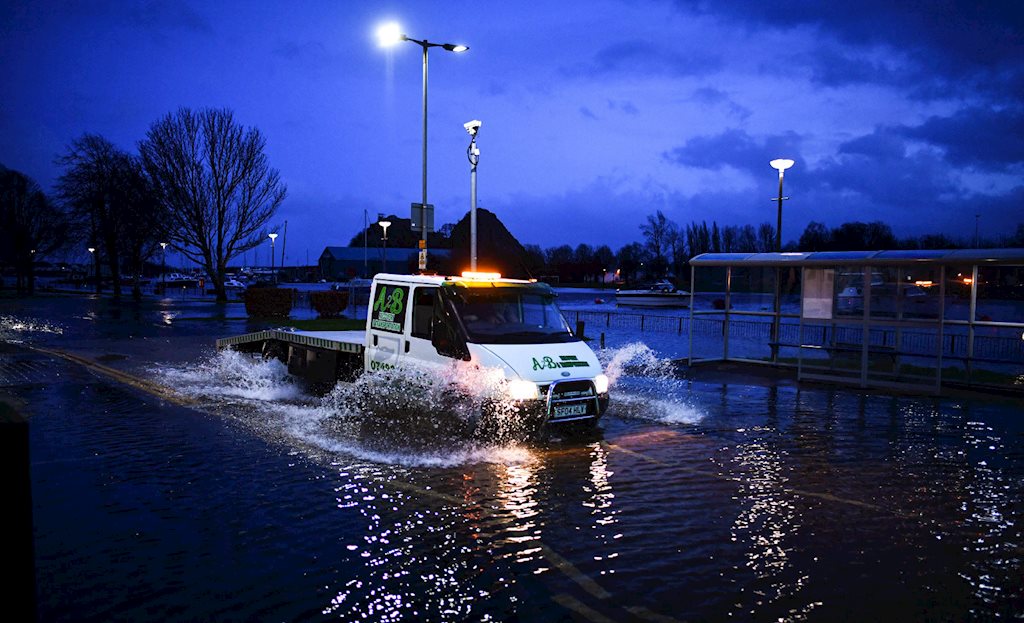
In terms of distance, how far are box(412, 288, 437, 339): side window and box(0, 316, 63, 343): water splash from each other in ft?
52.5

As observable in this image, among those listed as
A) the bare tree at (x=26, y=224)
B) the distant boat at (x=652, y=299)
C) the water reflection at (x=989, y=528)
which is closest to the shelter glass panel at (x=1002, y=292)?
the water reflection at (x=989, y=528)

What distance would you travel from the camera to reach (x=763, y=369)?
1695 centimetres

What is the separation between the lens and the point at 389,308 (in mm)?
10516

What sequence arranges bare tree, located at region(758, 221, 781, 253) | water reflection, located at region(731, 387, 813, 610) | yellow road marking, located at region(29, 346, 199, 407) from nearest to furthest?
water reflection, located at region(731, 387, 813, 610) < yellow road marking, located at region(29, 346, 199, 407) < bare tree, located at region(758, 221, 781, 253)

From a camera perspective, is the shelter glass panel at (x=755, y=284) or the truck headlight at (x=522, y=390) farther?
the shelter glass panel at (x=755, y=284)

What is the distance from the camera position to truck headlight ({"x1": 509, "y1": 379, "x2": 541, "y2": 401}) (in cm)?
842

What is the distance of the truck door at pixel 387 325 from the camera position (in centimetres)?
1010

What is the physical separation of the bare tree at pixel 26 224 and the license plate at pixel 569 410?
59.9m

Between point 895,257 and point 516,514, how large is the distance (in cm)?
1083

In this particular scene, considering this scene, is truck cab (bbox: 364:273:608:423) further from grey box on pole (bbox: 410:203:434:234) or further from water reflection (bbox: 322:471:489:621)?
grey box on pole (bbox: 410:203:434:234)

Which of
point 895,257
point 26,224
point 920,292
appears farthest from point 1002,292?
point 26,224

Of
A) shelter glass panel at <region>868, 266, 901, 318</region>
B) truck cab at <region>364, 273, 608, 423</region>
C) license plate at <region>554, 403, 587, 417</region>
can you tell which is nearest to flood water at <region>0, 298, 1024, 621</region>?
license plate at <region>554, 403, 587, 417</region>

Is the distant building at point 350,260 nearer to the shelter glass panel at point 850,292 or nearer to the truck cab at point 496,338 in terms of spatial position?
the shelter glass panel at point 850,292

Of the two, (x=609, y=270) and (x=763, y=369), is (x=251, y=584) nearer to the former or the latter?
(x=763, y=369)
